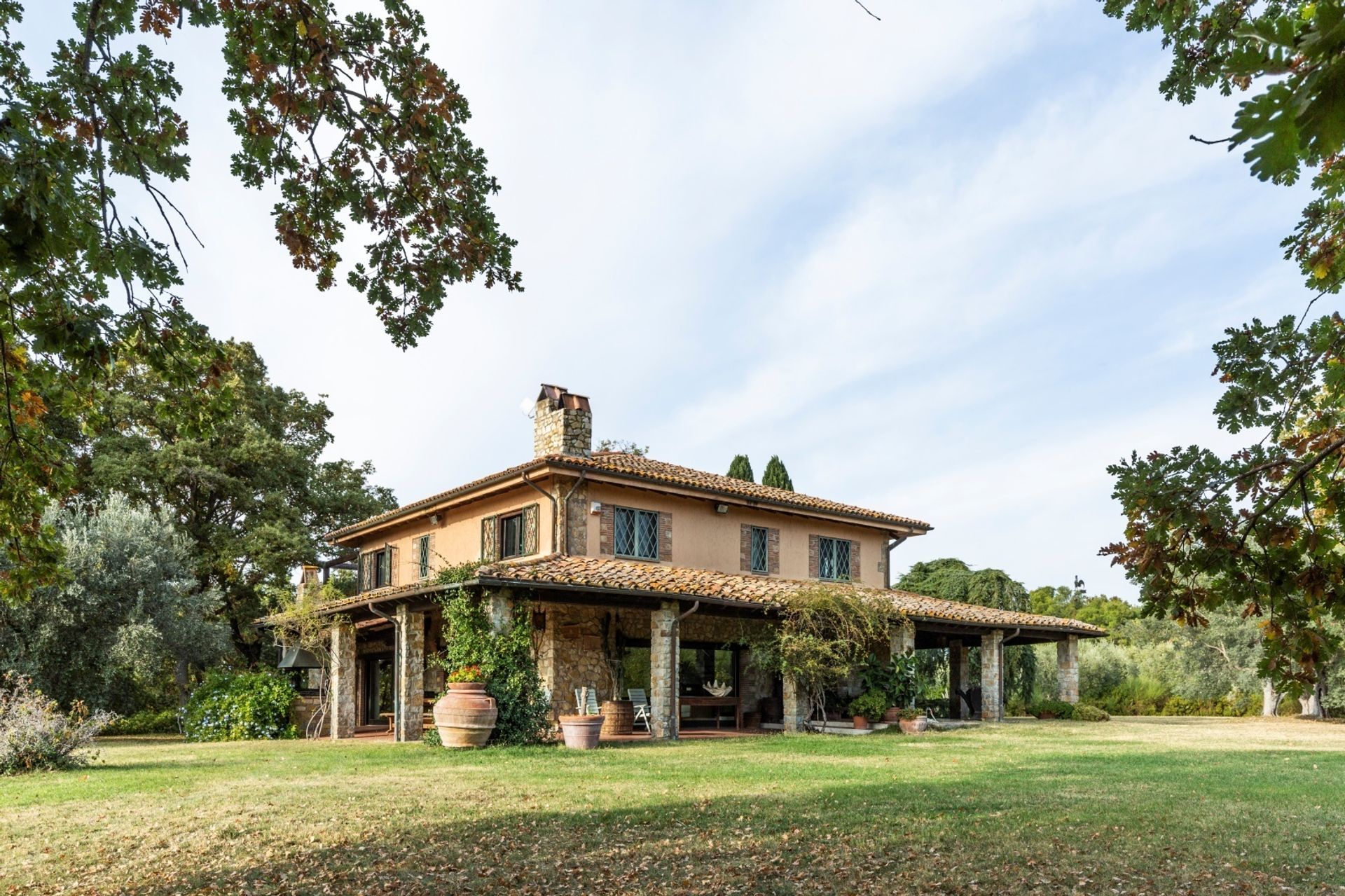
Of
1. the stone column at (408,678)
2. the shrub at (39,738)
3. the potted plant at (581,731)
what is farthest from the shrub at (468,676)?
the shrub at (39,738)

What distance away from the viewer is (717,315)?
63.0 ft

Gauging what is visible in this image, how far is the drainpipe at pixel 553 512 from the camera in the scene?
18.2 metres

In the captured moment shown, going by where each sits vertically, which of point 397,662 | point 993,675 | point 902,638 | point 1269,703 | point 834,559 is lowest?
point 1269,703

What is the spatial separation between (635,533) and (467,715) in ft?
18.8

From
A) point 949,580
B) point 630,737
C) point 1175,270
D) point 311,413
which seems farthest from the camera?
point 311,413

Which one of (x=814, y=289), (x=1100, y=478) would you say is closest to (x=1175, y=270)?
(x=814, y=289)

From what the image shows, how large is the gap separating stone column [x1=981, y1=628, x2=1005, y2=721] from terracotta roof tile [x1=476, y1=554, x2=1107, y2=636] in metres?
0.56

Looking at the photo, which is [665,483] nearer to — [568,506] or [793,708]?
[568,506]

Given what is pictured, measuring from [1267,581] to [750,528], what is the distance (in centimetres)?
1741

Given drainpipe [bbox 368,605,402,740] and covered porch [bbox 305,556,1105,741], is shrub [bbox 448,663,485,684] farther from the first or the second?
drainpipe [bbox 368,605,402,740]

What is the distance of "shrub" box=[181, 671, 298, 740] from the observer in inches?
803

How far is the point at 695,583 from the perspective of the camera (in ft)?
57.7

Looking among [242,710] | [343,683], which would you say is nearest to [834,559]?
[343,683]

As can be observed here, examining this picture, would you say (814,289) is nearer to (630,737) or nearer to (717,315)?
(717,315)
